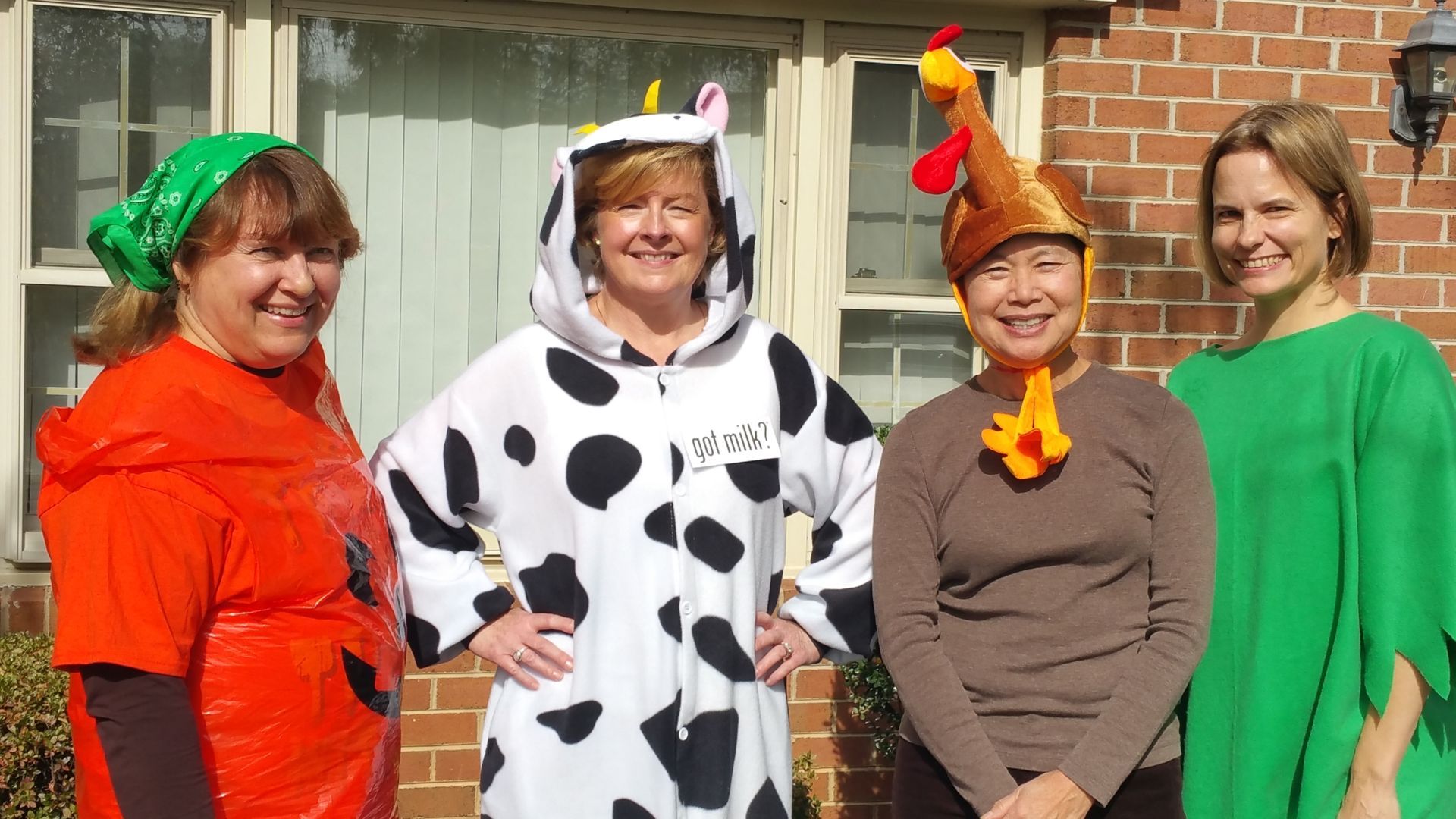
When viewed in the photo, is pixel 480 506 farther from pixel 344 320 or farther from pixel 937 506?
A: pixel 344 320

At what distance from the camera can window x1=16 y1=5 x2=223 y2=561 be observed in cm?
367

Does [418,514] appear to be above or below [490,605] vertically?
above

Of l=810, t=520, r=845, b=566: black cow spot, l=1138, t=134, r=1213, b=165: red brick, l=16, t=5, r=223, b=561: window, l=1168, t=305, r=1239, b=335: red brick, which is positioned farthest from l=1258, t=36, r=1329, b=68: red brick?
l=16, t=5, r=223, b=561: window

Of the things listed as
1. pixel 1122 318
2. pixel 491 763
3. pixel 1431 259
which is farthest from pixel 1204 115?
pixel 491 763

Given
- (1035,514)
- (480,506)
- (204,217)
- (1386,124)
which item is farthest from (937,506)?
(1386,124)

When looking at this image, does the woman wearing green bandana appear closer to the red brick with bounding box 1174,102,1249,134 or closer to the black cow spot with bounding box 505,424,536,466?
the black cow spot with bounding box 505,424,536,466

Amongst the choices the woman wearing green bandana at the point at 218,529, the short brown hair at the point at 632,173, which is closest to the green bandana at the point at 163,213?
the woman wearing green bandana at the point at 218,529

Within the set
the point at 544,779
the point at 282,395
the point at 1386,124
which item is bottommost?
the point at 544,779

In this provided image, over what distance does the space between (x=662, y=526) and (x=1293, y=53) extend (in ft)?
9.90

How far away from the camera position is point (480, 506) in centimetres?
231

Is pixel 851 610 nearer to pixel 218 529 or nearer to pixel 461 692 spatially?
pixel 218 529

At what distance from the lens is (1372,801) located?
7.35 feet

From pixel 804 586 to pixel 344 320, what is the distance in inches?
83.2

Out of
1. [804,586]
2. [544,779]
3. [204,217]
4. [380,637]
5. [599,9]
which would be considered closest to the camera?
[204,217]
